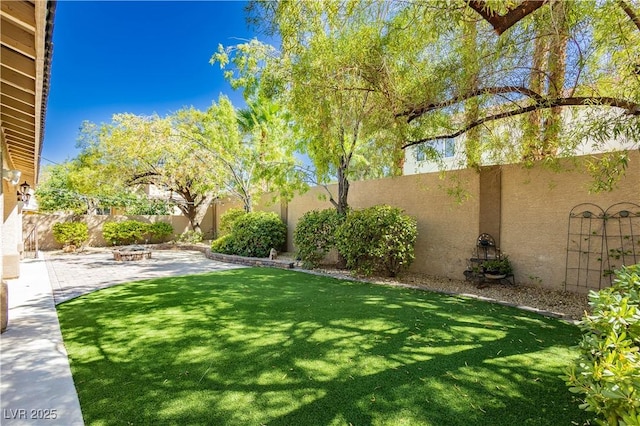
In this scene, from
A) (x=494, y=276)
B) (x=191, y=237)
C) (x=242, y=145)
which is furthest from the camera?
(x=191, y=237)

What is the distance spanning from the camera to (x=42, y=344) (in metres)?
4.29

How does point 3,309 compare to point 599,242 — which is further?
point 599,242

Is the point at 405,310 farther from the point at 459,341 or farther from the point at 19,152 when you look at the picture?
the point at 19,152

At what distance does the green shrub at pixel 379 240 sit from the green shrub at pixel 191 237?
1251 cm

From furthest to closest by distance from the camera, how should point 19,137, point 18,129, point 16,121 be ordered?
point 19,137 → point 18,129 → point 16,121

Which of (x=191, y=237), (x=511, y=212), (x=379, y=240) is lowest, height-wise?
(x=191, y=237)

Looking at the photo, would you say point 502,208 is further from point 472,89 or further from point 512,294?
point 472,89

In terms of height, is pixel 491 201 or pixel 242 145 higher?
pixel 242 145

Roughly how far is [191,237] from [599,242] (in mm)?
17993

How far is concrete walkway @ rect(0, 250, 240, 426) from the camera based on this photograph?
282 centimetres

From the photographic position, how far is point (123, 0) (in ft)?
29.9

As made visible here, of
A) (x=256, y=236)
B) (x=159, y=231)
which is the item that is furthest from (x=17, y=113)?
(x=159, y=231)

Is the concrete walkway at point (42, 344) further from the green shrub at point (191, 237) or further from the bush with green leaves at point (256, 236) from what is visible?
the green shrub at point (191, 237)

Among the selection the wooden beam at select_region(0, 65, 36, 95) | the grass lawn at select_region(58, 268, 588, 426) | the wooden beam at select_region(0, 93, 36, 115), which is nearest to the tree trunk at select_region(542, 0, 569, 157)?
the grass lawn at select_region(58, 268, 588, 426)
